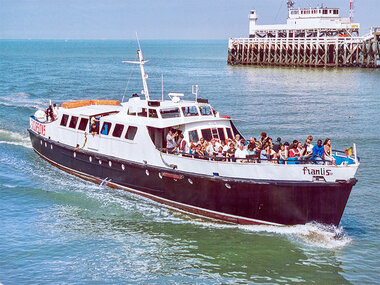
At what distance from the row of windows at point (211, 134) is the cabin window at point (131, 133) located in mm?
2624

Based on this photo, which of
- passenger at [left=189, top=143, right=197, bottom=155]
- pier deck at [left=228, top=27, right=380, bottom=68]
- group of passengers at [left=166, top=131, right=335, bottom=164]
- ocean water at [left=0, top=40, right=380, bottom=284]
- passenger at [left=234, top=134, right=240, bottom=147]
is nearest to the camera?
ocean water at [left=0, top=40, right=380, bottom=284]

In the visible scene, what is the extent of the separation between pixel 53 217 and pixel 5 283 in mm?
5614

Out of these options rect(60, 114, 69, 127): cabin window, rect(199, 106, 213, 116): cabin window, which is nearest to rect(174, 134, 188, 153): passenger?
rect(199, 106, 213, 116): cabin window

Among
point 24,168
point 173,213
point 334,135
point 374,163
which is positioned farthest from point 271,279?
point 334,135

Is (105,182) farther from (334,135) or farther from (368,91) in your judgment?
(368,91)

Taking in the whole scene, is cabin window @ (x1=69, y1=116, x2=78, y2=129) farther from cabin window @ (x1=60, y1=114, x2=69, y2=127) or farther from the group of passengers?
the group of passengers

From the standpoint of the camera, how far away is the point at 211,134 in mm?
21391

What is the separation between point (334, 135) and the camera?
3472 cm

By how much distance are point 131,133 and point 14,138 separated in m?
15.7

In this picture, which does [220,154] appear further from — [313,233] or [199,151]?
[313,233]

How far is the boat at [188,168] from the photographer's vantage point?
A: 699 inches

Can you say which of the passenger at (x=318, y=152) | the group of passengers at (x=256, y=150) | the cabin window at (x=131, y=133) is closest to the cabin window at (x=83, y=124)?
the cabin window at (x=131, y=133)

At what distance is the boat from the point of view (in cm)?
1777

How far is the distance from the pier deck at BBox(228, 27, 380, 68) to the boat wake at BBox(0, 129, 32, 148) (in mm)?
58451
